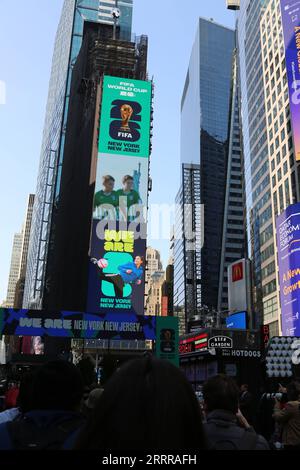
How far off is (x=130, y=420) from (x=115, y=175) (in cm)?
5498

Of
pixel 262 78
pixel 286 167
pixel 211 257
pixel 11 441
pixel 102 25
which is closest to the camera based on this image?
pixel 11 441

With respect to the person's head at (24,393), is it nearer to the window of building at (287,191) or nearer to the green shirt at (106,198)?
the green shirt at (106,198)

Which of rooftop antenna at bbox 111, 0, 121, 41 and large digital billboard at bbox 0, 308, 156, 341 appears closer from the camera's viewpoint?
large digital billboard at bbox 0, 308, 156, 341

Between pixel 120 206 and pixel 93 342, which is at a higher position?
pixel 120 206

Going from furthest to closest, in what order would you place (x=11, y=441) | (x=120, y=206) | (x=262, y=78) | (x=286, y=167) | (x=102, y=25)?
(x=262, y=78) < (x=102, y=25) < (x=286, y=167) < (x=120, y=206) < (x=11, y=441)

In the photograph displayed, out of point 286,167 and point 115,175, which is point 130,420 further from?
point 286,167

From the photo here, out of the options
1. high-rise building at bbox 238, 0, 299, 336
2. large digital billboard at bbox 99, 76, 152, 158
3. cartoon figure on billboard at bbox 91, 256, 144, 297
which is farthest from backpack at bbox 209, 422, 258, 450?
high-rise building at bbox 238, 0, 299, 336

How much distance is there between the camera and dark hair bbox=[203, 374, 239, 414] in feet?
11.6

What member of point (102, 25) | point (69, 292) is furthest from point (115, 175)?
point (102, 25)

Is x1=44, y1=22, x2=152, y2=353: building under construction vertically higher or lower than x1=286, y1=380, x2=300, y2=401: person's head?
higher

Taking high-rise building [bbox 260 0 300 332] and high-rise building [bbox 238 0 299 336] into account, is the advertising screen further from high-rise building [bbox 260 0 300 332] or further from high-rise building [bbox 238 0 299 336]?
high-rise building [bbox 260 0 300 332]

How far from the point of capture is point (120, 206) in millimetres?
55062

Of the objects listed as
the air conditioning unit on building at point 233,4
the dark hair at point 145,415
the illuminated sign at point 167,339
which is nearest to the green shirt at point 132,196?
the illuminated sign at point 167,339

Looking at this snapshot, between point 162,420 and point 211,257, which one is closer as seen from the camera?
point 162,420
